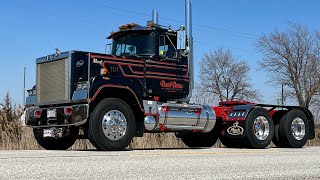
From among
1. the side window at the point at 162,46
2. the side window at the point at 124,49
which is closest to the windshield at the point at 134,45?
the side window at the point at 124,49

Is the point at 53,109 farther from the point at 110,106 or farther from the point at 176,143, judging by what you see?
the point at 176,143

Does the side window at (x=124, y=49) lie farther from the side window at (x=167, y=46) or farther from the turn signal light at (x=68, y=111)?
the turn signal light at (x=68, y=111)

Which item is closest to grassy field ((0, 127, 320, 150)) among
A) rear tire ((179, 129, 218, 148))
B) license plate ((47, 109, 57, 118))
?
rear tire ((179, 129, 218, 148))

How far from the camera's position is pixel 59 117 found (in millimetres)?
10906

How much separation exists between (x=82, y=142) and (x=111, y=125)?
320 centimetres

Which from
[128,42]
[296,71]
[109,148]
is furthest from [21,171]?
[296,71]

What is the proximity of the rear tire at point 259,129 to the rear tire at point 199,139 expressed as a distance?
143 cm

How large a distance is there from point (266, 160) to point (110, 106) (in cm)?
Answer: 359

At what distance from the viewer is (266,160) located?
8.73 meters

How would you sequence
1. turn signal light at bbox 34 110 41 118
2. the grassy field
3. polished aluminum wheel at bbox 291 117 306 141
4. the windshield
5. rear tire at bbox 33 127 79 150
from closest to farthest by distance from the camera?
turn signal light at bbox 34 110 41 118 → rear tire at bbox 33 127 79 150 → the windshield → the grassy field → polished aluminum wheel at bbox 291 117 306 141

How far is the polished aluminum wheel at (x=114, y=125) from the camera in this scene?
34.5ft

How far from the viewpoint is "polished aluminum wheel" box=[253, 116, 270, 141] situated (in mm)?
13438

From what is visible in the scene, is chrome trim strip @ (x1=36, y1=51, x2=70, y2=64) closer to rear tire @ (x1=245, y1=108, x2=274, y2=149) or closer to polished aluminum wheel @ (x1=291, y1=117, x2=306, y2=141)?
rear tire @ (x1=245, y1=108, x2=274, y2=149)

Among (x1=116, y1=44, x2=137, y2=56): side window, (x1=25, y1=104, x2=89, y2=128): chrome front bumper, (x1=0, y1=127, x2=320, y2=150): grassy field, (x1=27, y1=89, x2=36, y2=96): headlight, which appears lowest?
(x1=0, y1=127, x2=320, y2=150): grassy field
